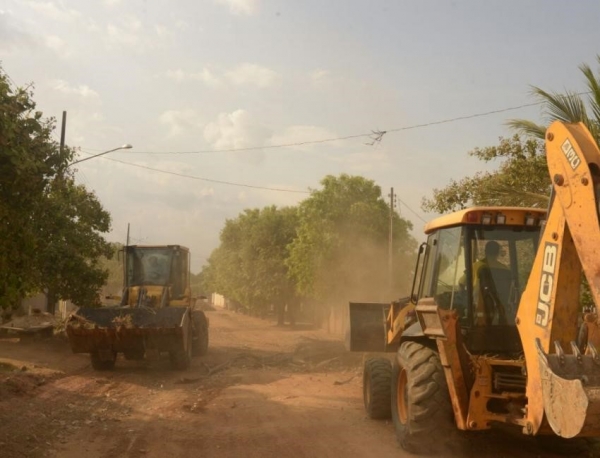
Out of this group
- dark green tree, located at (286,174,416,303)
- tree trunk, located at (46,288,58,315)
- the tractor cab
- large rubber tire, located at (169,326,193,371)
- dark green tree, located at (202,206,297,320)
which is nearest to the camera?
the tractor cab

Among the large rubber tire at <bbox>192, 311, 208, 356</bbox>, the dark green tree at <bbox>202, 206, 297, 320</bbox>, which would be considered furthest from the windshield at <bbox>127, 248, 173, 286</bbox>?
the dark green tree at <bbox>202, 206, 297, 320</bbox>

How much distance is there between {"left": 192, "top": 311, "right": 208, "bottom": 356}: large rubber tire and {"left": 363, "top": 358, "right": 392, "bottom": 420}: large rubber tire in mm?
9501

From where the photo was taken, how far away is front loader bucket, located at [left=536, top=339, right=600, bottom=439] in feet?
13.6

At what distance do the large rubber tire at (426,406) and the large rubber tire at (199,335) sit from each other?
11.6 meters

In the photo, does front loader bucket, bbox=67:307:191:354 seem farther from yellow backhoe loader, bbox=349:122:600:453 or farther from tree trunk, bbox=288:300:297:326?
tree trunk, bbox=288:300:297:326

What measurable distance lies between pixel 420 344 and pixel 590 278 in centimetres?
335

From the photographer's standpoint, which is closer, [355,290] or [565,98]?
[565,98]

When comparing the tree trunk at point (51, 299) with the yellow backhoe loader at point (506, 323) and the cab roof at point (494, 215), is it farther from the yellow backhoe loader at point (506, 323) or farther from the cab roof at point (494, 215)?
the cab roof at point (494, 215)

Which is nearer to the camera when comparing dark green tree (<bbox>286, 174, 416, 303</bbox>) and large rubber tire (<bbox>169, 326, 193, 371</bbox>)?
large rubber tire (<bbox>169, 326, 193, 371</bbox>)

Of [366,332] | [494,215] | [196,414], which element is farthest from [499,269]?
[366,332]

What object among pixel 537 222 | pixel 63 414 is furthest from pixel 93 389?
pixel 537 222

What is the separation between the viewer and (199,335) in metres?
18.3

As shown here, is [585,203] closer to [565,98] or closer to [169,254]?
[565,98]

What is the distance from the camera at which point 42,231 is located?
17.9 m
